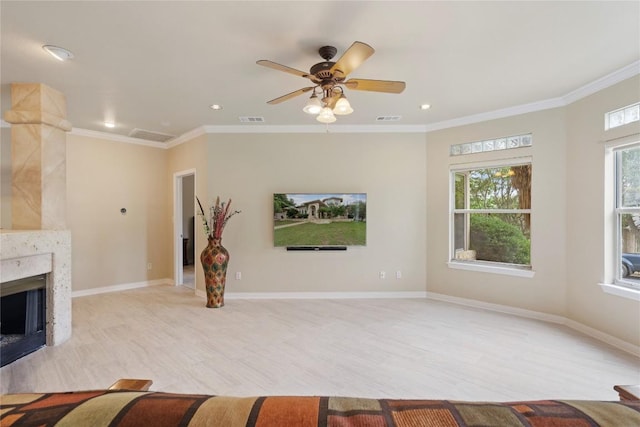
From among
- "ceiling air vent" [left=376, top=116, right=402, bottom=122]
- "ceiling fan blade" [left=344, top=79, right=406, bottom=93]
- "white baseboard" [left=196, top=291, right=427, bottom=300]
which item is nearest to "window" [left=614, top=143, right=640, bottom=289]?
"white baseboard" [left=196, top=291, right=427, bottom=300]

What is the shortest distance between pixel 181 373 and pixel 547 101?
513 cm

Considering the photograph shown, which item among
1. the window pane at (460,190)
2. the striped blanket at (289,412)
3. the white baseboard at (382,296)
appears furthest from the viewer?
the window pane at (460,190)

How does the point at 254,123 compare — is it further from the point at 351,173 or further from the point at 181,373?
the point at 181,373

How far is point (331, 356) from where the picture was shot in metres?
2.84

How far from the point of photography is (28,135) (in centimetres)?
308

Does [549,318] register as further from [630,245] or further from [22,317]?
[22,317]

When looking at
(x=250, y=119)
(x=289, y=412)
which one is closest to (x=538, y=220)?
(x=250, y=119)

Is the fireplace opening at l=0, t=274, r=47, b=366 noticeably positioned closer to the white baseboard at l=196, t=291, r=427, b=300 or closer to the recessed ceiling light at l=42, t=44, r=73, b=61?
the recessed ceiling light at l=42, t=44, r=73, b=61

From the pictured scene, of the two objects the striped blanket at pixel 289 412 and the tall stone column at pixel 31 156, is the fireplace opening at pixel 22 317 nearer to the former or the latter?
the tall stone column at pixel 31 156

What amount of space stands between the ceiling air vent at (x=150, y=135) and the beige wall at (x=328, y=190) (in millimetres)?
1111

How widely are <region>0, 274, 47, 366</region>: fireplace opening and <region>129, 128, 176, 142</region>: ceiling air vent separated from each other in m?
2.81

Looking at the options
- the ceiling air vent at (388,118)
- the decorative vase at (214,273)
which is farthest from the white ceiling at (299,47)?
the decorative vase at (214,273)

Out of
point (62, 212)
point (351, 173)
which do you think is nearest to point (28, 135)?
point (62, 212)

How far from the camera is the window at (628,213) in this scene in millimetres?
3051
